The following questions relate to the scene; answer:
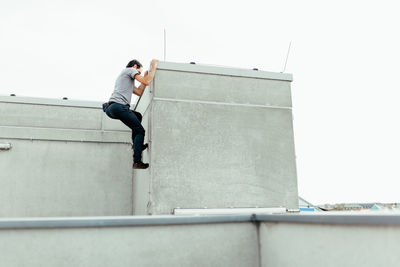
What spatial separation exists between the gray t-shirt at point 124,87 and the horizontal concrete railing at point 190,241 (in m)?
2.37

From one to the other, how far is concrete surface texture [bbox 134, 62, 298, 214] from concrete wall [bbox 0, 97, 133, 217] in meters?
1.40

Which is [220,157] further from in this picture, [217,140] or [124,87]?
[124,87]

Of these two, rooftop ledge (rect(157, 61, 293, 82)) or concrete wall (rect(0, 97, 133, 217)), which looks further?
concrete wall (rect(0, 97, 133, 217))

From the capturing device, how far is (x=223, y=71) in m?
5.87

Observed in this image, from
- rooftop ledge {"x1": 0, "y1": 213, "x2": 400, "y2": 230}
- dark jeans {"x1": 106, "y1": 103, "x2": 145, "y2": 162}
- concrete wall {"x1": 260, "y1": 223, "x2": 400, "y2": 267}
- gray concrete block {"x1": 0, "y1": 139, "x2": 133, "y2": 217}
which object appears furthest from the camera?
gray concrete block {"x1": 0, "y1": 139, "x2": 133, "y2": 217}

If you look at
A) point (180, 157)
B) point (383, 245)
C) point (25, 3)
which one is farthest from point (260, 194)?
point (25, 3)

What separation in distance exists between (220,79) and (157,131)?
136 cm

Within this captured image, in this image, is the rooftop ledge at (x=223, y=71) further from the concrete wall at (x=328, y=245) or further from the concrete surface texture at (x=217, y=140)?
the concrete wall at (x=328, y=245)

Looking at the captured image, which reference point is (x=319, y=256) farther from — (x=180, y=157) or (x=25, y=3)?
(x=25, y=3)

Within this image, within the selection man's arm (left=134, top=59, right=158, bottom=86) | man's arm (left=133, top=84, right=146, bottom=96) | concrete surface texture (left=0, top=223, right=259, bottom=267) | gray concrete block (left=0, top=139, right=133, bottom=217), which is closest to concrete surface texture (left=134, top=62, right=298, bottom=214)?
man's arm (left=133, top=84, right=146, bottom=96)

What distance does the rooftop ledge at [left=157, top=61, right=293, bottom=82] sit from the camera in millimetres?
5605

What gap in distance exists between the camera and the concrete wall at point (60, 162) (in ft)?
22.8

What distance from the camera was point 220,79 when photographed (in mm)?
5840

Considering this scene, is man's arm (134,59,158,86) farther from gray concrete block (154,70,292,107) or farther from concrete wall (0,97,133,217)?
concrete wall (0,97,133,217)
